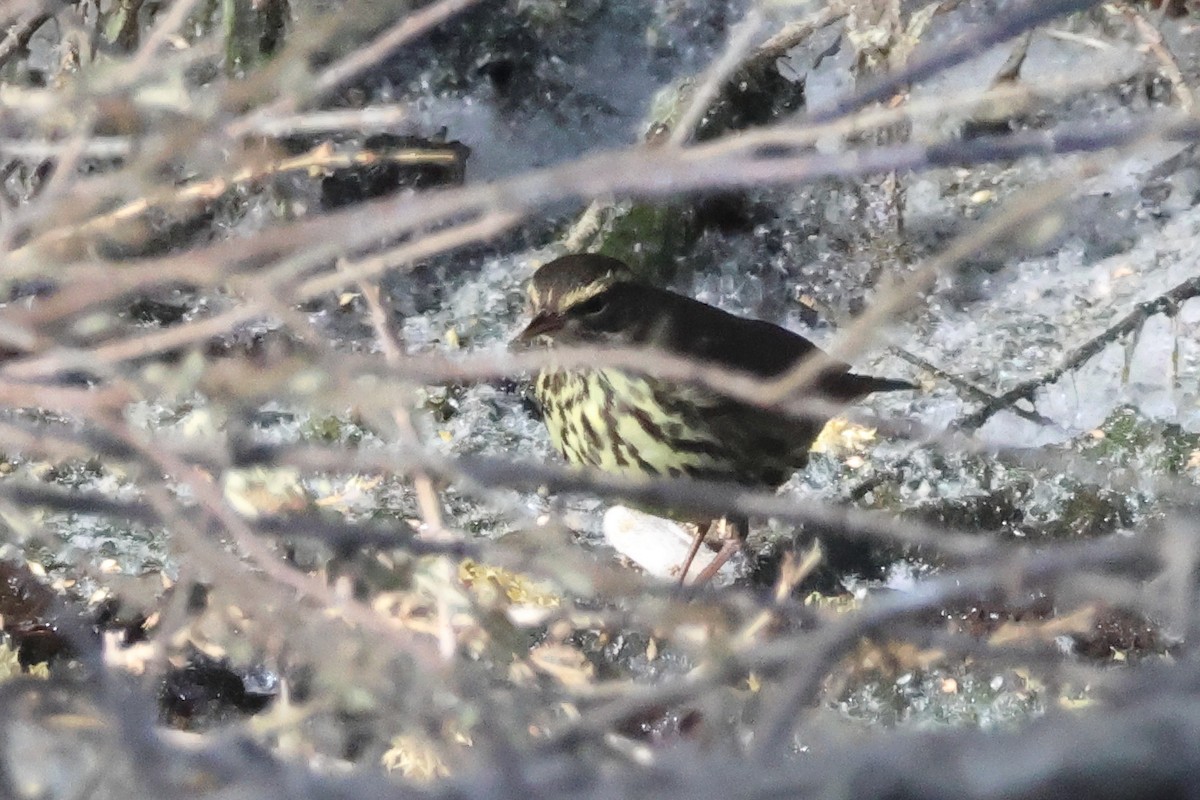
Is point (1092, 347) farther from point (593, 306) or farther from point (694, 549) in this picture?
point (593, 306)

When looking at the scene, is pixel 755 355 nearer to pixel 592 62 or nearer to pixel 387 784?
pixel 592 62

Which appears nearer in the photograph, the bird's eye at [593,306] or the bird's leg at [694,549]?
the bird's eye at [593,306]

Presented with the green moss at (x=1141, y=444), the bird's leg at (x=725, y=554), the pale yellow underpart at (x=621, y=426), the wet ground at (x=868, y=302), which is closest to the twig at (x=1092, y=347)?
the wet ground at (x=868, y=302)

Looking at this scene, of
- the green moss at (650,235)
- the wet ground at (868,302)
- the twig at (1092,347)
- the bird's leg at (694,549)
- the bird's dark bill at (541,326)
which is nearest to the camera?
the bird's dark bill at (541,326)

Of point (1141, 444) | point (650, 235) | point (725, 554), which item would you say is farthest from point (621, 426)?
point (1141, 444)

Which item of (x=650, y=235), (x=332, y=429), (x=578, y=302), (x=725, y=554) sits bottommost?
(x=332, y=429)

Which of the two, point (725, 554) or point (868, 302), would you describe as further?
point (868, 302)

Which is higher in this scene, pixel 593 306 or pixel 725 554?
pixel 593 306

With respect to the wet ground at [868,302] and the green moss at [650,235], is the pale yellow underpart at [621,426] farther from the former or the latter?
the green moss at [650,235]
